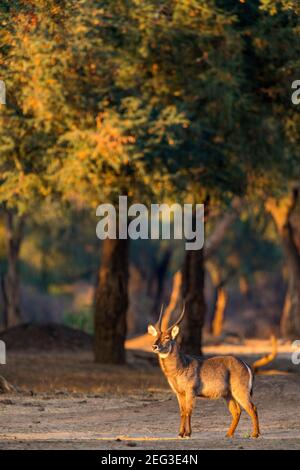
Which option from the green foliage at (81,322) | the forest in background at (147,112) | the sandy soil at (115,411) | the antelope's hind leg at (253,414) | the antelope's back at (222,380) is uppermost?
the forest in background at (147,112)

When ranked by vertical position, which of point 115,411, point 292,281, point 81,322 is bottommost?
point 81,322

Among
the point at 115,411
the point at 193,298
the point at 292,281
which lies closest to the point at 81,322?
the point at 292,281

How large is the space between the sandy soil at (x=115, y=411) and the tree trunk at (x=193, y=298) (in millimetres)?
1283

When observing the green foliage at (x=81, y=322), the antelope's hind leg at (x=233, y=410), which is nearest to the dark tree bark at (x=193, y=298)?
the antelope's hind leg at (x=233, y=410)

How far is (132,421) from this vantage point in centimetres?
1811

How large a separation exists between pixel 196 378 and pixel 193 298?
52.3 feet

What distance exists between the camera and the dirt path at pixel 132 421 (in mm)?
14273

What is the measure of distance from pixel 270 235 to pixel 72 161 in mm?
28293

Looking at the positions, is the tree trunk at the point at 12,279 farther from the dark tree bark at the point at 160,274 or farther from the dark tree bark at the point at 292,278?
the dark tree bark at the point at 160,274

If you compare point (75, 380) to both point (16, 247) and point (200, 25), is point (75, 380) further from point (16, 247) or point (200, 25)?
point (16, 247)

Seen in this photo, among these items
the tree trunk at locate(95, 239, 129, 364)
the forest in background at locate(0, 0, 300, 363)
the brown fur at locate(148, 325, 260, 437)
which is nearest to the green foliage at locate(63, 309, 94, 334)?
the forest in background at locate(0, 0, 300, 363)

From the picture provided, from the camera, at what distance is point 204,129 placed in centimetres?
2814

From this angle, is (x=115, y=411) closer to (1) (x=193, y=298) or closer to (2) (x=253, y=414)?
(2) (x=253, y=414)

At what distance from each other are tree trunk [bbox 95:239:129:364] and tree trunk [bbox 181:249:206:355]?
1.77m
